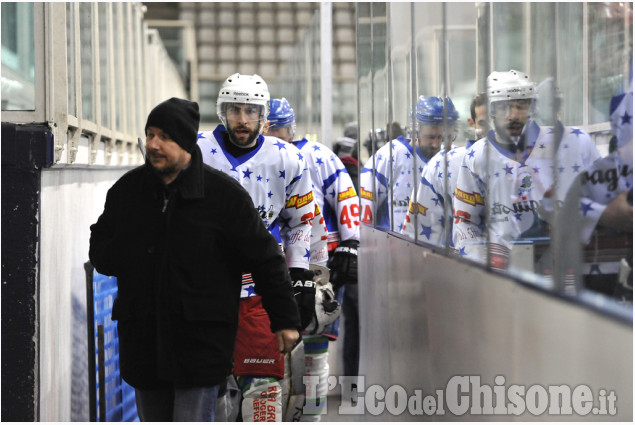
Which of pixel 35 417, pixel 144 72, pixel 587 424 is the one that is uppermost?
pixel 144 72

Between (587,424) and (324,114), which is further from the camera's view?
(324,114)

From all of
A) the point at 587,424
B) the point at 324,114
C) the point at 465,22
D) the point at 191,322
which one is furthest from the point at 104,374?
the point at 324,114

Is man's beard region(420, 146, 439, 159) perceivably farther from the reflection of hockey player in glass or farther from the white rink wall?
the reflection of hockey player in glass

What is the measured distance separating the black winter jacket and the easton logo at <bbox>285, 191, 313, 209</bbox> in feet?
4.54

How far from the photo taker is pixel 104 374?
5.59 meters

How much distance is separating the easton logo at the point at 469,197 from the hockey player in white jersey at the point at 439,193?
0.07 metres

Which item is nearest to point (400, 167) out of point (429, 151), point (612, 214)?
point (429, 151)

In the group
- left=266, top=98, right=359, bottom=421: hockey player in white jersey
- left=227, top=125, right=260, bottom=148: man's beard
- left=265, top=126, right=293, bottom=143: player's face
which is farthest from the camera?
left=265, top=126, right=293, bottom=143: player's face

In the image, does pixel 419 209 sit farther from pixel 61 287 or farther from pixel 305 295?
pixel 61 287

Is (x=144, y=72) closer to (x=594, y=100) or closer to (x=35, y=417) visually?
(x=35, y=417)

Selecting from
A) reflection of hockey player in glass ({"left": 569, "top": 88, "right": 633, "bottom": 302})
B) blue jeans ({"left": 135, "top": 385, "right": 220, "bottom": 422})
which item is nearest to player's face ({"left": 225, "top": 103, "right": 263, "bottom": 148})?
blue jeans ({"left": 135, "top": 385, "right": 220, "bottom": 422})

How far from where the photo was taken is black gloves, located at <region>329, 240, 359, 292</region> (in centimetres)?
691

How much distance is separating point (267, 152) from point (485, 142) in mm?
2214

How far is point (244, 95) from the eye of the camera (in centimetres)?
539
